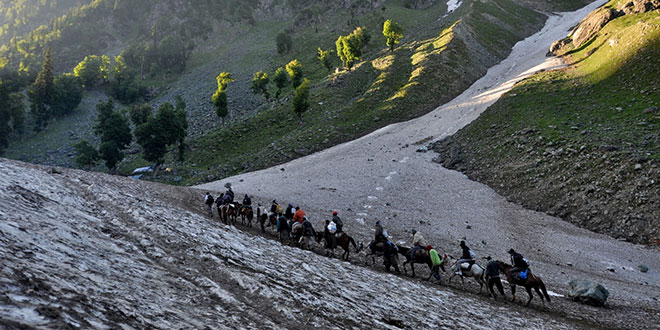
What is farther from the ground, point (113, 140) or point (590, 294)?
point (113, 140)

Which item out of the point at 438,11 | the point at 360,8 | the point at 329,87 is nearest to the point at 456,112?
the point at 329,87

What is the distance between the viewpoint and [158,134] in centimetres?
6831

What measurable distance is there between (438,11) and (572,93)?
115m

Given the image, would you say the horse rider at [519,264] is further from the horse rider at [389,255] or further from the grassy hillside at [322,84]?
the grassy hillside at [322,84]

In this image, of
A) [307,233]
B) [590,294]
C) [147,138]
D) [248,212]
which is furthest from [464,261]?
[147,138]

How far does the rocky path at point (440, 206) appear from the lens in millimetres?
26734

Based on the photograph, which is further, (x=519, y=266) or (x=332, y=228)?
(x=332, y=228)

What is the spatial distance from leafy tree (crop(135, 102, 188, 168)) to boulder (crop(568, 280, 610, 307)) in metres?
67.1

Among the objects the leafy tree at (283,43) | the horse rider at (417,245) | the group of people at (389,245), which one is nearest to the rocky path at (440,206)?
the group of people at (389,245)

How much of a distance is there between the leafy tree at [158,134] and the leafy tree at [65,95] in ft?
238

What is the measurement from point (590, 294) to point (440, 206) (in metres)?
21.1

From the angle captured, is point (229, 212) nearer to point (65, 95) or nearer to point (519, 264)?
point (519, 264)

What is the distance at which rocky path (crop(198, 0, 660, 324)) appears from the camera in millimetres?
26734

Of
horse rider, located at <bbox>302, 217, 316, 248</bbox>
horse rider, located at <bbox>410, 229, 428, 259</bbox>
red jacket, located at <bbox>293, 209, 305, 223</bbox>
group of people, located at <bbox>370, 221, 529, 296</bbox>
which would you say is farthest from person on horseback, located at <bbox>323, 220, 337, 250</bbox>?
horse rider, located at <bbox>410, 229, 428, 259</bbox>
